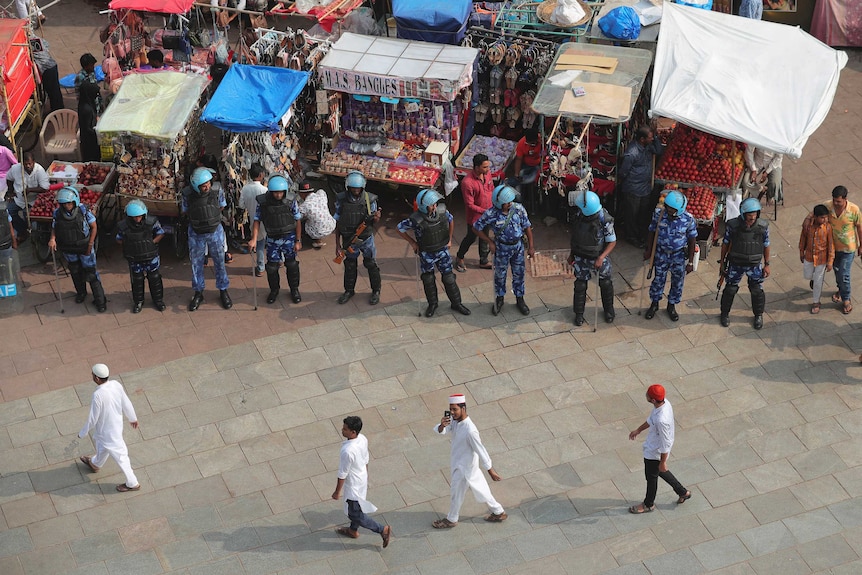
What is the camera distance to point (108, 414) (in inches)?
454

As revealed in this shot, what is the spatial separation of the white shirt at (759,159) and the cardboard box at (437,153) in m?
3.59

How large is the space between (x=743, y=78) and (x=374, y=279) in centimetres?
486

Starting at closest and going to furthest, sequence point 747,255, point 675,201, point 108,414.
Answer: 1. point 108,414
2. point 675,201
3. point 747,255

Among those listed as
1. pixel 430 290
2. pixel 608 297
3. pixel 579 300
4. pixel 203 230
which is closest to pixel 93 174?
pixel 203 230

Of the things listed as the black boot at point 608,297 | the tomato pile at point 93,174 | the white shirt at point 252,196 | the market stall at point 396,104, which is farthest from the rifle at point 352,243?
the tomato pile at point 93,174

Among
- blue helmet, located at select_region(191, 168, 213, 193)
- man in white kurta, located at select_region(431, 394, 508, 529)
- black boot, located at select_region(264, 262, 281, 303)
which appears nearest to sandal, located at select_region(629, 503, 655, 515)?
man in white kurta, located at select_region(431, 394, 508, 529)

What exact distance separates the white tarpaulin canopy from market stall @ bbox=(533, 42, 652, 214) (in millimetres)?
459

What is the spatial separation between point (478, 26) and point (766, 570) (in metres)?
8.10

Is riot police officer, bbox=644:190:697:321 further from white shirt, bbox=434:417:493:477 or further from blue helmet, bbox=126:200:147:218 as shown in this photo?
blue helmet, bbox=126:200:147:218

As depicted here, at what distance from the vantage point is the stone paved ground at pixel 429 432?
37.6ft

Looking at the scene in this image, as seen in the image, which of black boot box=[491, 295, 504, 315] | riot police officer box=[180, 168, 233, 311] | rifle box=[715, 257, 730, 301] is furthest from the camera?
black boot box=[491, 295, 504, 315]

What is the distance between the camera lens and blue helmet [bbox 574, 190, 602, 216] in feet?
43.2

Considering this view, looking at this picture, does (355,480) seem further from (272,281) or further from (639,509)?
(272,281)

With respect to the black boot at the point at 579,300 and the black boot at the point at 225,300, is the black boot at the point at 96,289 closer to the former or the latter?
the black boot at the point at 225,300
